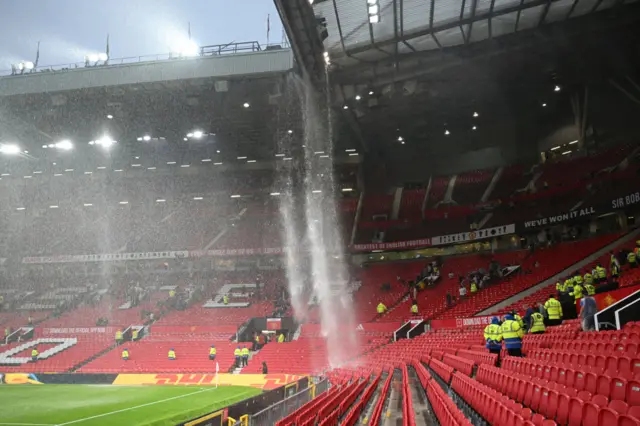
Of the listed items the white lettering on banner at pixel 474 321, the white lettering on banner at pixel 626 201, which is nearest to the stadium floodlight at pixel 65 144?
the white lettering on banner at pixel 474 321

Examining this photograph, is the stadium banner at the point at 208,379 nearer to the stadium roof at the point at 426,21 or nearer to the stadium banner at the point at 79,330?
the stadium banner at the point at 79,330

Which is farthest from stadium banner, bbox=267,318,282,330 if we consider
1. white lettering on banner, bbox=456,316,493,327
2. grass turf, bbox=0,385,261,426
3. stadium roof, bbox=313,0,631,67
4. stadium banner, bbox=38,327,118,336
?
stadium roof, bbox=313,0,631,67

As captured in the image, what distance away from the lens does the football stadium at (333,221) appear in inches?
493

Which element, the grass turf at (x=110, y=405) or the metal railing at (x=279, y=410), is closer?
the metal railing at (x=279, y=410)

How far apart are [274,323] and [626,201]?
2093 cm

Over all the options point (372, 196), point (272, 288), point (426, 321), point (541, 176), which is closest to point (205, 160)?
point (272, 288)

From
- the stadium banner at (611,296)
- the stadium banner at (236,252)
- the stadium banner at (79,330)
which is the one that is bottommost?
the stadium banner at (611,296)

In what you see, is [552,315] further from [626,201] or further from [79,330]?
[79,330]

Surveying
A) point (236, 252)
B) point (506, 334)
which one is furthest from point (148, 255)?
point (506, 334)

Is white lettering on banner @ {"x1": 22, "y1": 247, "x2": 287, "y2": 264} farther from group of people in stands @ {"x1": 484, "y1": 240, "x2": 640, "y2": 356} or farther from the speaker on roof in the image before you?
group of people in stands @ {"x1": 484, "y1": 240, "x2": 640, "y2": 356}

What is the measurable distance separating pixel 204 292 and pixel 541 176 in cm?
2676

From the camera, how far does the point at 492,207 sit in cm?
3475

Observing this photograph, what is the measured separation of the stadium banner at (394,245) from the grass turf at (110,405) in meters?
19.8

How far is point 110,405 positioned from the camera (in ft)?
47.8
